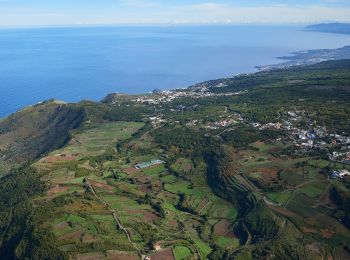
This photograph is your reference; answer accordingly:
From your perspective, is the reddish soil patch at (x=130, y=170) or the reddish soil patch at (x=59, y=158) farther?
the reddish soil patch at (x=59, y=158)

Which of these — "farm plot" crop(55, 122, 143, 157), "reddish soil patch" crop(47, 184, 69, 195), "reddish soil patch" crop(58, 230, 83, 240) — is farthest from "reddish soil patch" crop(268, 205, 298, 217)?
"farm plot" crop(55, 122, 143, 157)

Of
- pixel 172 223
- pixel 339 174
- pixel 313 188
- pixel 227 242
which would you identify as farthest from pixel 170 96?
pixel 227 242

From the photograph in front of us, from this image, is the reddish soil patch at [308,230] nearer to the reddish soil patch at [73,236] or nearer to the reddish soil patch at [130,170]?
the reddish soil patch at [73,236]

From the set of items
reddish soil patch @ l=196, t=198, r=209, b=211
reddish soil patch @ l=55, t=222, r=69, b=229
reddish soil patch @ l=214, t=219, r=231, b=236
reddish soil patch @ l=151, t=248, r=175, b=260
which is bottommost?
reddish soil patch @ l=196, t=198, r=209, b=211

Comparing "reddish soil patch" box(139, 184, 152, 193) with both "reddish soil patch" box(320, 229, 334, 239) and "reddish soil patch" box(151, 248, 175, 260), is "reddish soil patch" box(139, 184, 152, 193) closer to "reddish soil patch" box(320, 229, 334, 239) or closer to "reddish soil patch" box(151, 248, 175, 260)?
"reddish soil patch" box(151, 248, 175, 260)

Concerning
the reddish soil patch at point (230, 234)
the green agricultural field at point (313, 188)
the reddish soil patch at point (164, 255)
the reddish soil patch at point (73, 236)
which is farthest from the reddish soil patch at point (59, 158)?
the green agricultural field at point (313, 188)

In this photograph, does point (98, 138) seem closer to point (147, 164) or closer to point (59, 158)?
point (59, 158)
